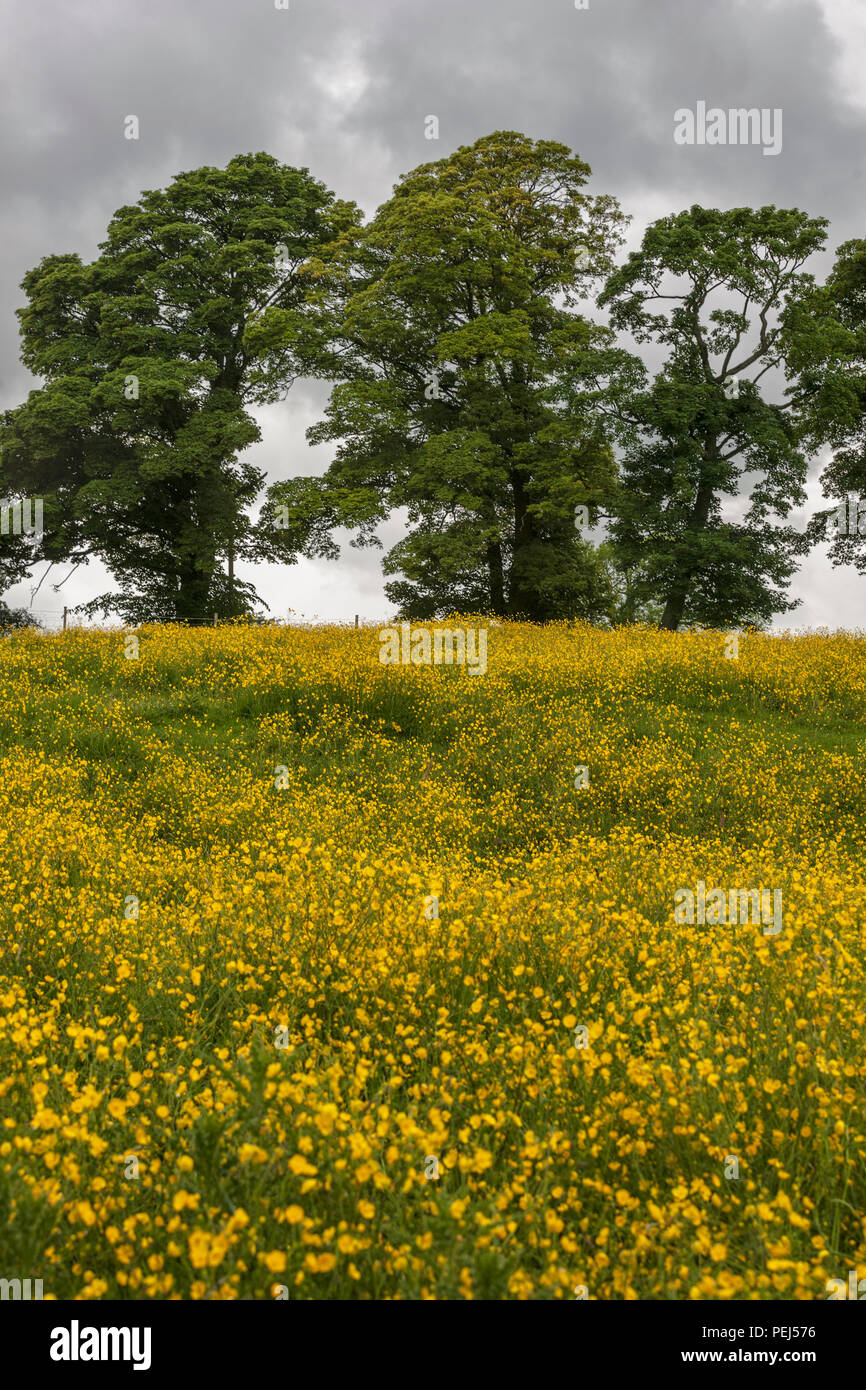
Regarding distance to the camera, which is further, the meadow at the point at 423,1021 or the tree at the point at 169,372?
the tree at the point at 169,372

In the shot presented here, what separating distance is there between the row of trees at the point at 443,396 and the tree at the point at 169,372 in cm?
11

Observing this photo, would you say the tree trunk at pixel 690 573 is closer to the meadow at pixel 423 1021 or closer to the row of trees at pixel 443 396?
the row of trees at pixel 443 396

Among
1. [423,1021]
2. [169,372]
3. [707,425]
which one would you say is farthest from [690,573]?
[423,1021]

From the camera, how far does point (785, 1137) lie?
3.60 m

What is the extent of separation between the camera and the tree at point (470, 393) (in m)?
26.1

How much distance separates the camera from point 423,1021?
15.7 feet

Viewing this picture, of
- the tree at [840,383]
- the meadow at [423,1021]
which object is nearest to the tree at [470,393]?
the tree at [840,383]

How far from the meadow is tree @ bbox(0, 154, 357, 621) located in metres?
18.5

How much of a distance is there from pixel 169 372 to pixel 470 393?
9842 mm

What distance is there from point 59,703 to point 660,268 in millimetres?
23403

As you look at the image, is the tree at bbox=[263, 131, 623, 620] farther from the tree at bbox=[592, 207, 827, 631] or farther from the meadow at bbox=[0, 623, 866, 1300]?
the meadow at bbox=[0, 623, 866, 1300]

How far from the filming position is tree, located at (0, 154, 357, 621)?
28891 millimetres

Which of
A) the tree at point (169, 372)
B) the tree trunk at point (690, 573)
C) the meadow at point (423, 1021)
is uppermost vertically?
the tree at point (169, 372)
